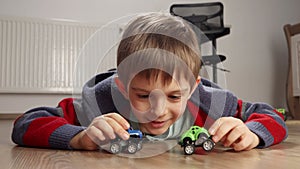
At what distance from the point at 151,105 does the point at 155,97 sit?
0.01 meters

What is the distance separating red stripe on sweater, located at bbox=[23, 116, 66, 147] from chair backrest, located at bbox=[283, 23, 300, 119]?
271 centimetres

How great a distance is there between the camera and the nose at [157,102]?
23.4 inches

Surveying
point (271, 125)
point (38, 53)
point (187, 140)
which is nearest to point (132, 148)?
point (187, 140)

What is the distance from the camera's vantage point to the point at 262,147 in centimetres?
81

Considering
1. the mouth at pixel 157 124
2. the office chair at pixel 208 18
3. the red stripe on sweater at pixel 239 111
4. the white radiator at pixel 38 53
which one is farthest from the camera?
the white radiator at pixel 38 53

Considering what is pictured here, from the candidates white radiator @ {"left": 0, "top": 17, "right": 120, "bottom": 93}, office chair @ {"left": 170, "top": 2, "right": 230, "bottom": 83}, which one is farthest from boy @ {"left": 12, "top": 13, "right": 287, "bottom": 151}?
white radiator @ {"left": 0, "top": 17, "right": 120, "bottom": 93}

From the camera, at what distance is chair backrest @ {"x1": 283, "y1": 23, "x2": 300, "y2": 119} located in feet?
10.3

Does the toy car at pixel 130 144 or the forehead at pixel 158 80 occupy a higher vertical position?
the forehead at pixel 158 80

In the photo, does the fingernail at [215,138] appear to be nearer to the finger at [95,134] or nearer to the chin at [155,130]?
the chin at [155,130]

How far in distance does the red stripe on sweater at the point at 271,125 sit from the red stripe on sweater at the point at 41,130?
0.42 meters

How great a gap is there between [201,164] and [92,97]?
1.11ft

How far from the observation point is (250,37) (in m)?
3.54

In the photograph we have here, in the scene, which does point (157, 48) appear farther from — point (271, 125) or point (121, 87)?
point (271, 125)

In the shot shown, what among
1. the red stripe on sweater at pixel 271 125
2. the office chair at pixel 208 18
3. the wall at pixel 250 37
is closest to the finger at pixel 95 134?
the red stripe on sweater at pixel 271 125
